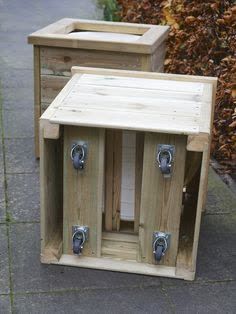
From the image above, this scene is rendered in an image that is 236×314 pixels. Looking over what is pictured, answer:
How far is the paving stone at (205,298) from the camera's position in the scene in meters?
2.85

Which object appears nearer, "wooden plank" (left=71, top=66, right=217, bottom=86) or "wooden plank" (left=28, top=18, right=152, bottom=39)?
"wooden plank" (left=71, top=66, right=217, bottom=86)

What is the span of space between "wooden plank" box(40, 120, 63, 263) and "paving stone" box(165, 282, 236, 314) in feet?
2.28

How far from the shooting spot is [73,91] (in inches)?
126

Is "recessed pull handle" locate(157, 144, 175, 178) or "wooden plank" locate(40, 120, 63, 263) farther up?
"recessed pull handle" locate(157, 144, 175, 178)

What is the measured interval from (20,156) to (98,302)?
2006mm

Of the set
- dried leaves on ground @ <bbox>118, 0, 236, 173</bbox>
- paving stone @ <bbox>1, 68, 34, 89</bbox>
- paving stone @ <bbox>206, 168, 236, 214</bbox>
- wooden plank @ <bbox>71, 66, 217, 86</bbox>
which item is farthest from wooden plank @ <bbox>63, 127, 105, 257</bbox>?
paving stone @ <bbox>1, 68, 34, 89</bbox>

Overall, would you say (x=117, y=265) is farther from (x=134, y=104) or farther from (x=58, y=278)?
(x=134, y=104)

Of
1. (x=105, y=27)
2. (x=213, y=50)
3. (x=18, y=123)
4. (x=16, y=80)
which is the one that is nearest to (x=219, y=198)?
(x=213, y=50)

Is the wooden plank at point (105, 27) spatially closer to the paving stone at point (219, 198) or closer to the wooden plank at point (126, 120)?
the paving stone at point (219, 198)

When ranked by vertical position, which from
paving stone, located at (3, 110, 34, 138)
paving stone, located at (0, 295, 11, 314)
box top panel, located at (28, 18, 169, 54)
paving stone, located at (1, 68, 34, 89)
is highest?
box top panel, located at (28, 18, 169, 54)

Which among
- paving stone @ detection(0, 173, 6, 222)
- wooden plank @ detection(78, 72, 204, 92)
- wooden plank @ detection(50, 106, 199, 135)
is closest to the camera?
wooden plank @ detection(50, 106, 199, 135)

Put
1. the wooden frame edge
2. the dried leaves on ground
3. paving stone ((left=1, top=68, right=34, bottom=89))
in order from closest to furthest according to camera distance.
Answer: the wooden frame edge
the dried leaves on ground
paving stone ((left=1, top=68, right=34, bottom=89))

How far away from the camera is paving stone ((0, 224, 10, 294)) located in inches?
116

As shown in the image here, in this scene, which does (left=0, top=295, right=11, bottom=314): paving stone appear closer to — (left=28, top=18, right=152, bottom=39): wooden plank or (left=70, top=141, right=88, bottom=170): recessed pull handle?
(left=70, top=141, right=88, bottom=170): recessed pull handle
